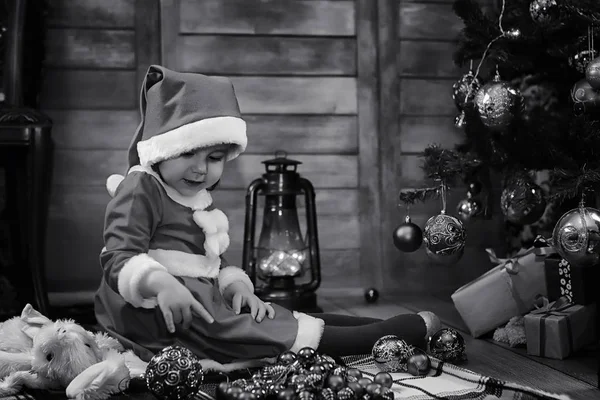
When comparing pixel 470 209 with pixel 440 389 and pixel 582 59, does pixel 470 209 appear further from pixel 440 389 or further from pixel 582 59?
pixel 440 389

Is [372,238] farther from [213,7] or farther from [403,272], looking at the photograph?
[213,7]

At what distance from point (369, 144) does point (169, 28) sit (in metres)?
0.89

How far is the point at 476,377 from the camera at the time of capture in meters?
1.55

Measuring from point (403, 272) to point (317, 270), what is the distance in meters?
0.52

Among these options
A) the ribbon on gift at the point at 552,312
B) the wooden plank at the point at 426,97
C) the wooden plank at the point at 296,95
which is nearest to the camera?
the ribbon on gift at the point at 552,312

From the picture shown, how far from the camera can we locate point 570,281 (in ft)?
6.51

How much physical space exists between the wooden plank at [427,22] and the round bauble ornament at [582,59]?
1.14 metres

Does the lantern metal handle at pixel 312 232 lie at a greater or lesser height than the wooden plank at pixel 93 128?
lesser

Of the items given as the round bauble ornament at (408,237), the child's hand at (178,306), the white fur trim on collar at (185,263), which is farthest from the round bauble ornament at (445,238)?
the child's hand at (178,306)

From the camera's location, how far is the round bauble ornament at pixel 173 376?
136cm

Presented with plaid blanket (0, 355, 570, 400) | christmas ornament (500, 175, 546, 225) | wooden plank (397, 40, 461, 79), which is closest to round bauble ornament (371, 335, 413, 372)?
plaid blanket (0, 355, 570, 400)

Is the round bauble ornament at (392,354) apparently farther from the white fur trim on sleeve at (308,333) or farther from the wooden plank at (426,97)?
the wooden plank at (426,97)

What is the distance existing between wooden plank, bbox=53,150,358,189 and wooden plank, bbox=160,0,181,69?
0.40 metres

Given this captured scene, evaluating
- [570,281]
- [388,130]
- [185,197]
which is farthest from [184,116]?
[388,130]
